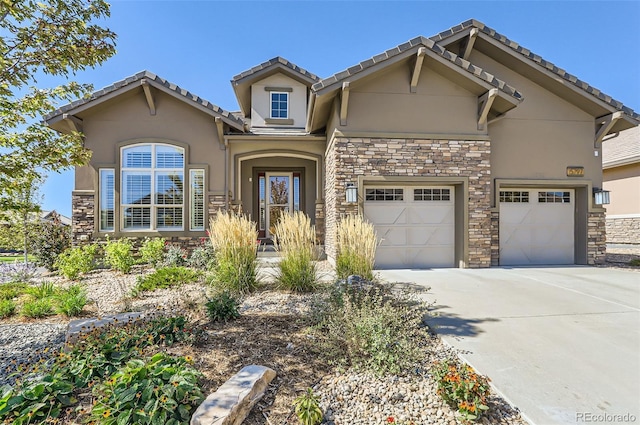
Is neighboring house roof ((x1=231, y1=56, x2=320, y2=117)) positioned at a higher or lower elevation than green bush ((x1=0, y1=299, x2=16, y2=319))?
higher

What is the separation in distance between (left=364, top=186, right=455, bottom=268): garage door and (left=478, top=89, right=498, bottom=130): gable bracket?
5.75 feet

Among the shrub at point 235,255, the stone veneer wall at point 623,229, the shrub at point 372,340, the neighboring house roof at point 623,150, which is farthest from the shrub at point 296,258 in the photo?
the stone veneer wall at point 623,229

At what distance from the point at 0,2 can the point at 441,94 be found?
760 cm

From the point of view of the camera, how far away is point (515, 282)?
5.77m

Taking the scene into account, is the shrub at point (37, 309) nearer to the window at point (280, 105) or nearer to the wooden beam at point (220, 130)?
the wooden beam at point (220, 130)

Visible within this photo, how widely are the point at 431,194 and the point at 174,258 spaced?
651 cm

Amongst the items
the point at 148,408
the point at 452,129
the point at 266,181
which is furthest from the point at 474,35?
the point at 148,408

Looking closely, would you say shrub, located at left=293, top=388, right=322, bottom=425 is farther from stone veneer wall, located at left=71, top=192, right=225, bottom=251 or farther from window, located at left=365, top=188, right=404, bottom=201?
stone veneer wall, located at left=71, top=192, right=225, bottom=251

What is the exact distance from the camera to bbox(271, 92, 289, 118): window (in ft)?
31.9

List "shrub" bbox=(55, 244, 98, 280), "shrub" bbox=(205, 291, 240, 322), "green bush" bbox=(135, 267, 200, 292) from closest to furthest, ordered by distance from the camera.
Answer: "shrub" bbox=(205, 291, 240, 322) < "green bush" bbox=(135, 267, 200, 292) < "shrub" bbox=(55, 244, 98, 280)

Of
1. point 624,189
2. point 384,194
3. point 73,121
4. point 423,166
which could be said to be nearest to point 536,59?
point 423,166

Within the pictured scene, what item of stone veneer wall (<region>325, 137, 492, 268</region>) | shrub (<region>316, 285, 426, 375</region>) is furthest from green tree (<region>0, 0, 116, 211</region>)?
stone veneer wall (<region>325, 137, 492, 268</region>)

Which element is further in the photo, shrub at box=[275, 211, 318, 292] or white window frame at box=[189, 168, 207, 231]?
white window frame at box=[189, 168, 207, 231]

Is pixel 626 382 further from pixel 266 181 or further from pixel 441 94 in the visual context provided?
pixel 266 181
